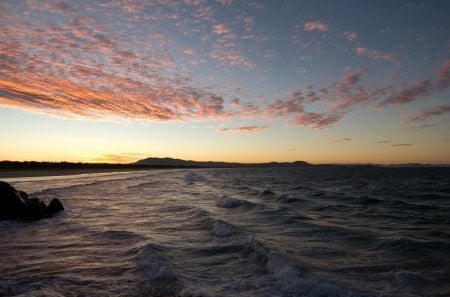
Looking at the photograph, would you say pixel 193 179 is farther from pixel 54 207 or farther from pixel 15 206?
pixel 15 206

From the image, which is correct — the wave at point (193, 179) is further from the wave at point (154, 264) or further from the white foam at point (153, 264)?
the white foam at point (153, 264)

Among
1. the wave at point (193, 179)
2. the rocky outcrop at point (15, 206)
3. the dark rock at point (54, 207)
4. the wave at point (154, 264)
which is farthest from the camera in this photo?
the wave at point (193, 179)

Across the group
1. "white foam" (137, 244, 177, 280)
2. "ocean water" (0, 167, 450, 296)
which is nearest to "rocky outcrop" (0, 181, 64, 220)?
"ocean water" (0, 167, 450, 296)

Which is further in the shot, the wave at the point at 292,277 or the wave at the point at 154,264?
the wave at the point at 154,264

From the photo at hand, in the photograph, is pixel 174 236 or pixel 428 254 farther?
pixel 174 236

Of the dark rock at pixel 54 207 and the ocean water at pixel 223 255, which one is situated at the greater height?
the dark rock at pixel 54 207

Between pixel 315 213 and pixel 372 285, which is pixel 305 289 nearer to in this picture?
pixel 372 285

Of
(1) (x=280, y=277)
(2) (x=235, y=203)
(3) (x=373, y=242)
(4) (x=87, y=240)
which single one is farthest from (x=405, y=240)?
(2) (x=235, y=203)

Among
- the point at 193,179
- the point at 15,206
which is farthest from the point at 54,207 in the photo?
the point at 193,179

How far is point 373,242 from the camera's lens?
15906 mm

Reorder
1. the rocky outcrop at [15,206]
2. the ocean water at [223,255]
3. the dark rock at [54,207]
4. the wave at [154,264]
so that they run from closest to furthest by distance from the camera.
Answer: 1. the ocean water at [223,255]
2. the wave at [154,264]
3. the rocky outcrop at [15,206]
4. the dark rock at [54,207]

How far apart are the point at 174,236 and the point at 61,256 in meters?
5.24

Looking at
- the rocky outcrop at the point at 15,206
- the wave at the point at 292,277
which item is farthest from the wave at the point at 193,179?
the wave at the point at 292,277

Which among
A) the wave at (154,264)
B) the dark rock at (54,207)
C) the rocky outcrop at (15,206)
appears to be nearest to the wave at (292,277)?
the wave at (154,264)
